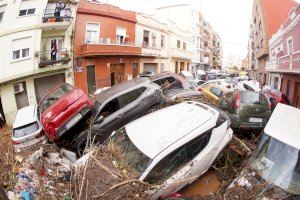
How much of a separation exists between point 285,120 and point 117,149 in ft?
11.4

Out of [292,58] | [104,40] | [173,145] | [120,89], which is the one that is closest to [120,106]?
[120,89]

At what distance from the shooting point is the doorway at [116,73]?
2663 centimetres

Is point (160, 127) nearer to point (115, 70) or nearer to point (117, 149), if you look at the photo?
point (117, 149)

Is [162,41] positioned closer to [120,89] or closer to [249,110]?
[120,89]

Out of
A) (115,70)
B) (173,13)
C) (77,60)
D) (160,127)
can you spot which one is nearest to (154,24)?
(115,70)

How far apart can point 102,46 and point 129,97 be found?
1618 cm

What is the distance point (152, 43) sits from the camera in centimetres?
3222

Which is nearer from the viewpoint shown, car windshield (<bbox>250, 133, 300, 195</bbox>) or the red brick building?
car windshield (<bbox>250, 133, 300, 195</bbox>)

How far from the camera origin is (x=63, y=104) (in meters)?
7.52

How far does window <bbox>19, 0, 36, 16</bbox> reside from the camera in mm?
19039

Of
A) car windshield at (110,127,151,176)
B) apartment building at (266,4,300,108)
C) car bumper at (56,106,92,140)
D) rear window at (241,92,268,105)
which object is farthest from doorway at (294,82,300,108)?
car windshield at (110,127,151,176)

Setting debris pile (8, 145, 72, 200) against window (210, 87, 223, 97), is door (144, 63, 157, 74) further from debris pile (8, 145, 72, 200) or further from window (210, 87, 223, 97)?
debris pile (8, 145, 72, 200)

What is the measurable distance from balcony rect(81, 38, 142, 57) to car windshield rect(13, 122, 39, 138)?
14402 millimetres

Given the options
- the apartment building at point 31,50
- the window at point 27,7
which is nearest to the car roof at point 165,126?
the apartment building at point 31,50
